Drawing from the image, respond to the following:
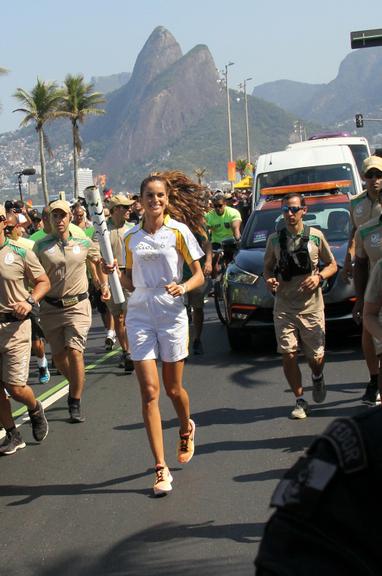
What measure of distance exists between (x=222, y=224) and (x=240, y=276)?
4529 millimetres

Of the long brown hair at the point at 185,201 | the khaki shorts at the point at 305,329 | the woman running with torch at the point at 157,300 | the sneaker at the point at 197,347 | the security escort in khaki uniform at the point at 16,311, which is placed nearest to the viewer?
the woman running with torch at the point at 157,300

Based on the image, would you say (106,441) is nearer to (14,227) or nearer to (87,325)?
(87,325)

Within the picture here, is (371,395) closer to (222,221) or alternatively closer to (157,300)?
(157,300)

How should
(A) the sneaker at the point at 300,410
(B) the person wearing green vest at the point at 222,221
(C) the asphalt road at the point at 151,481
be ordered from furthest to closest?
(B) the person wearing green vest at the point at 222,221 → (A) the sneaker at the point at 300,410 → (C) the asphalt road at the point at 151,481

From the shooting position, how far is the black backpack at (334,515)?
1.97m

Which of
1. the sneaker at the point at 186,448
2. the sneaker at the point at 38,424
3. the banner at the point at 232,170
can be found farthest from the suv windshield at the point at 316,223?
the banner at the point at 232,170

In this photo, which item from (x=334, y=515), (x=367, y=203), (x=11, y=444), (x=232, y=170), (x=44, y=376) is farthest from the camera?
(x=232, y=170)

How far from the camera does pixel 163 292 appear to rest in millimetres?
6020

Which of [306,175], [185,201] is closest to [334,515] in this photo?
[185,201]

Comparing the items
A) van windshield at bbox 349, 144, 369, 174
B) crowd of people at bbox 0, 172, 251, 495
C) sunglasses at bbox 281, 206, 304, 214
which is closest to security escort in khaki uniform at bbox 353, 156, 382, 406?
sunglasses at bbox 281, 206, 304, 214

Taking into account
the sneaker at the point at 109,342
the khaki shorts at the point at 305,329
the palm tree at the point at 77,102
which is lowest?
the sneaker at the point at 109,342

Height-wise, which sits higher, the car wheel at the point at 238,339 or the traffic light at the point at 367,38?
the traffic light at the point at 367,38

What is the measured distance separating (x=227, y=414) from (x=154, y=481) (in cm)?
189

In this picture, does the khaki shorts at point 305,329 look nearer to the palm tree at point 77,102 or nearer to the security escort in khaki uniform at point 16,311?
the security escort in khaki uniform at point 16,311
